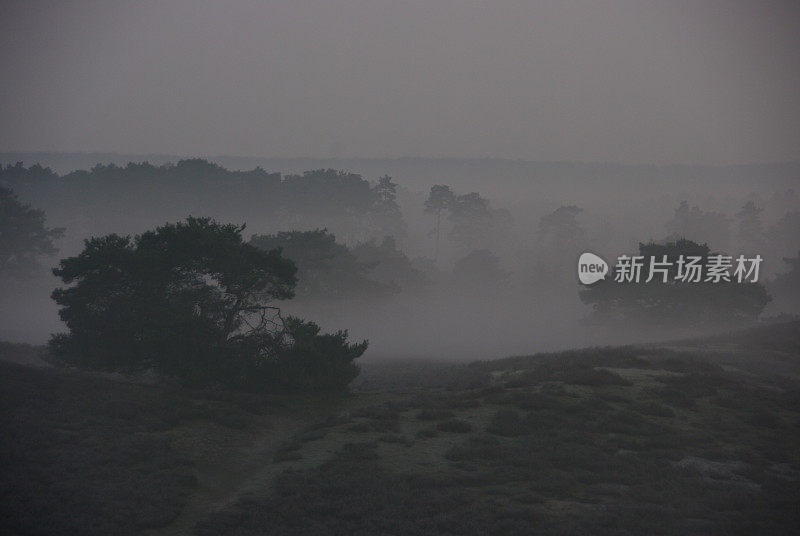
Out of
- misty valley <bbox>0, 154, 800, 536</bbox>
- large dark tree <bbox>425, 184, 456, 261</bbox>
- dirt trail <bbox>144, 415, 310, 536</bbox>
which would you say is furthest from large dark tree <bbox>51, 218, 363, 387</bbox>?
large dark tree <bbox>425, 184, 456, 261</bbox>

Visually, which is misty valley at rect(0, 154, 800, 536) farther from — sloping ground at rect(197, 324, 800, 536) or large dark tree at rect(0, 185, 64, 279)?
large dark tree at rect(0, 185, 64, 279)

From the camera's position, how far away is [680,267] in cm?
6519

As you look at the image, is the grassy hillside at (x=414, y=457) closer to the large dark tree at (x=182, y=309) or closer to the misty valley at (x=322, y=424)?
the misty valley at (x=322, y=424)

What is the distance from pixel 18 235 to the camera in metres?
77.2

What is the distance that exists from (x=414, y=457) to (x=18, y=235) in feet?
255

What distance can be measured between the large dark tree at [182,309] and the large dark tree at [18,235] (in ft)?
177

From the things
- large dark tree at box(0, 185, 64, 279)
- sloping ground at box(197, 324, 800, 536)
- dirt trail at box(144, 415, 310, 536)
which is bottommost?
dirt trail at box(144, 415, 310, 536)

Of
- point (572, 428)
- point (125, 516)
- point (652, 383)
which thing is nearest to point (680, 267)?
point (652, 383)

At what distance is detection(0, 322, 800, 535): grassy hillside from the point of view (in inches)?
503

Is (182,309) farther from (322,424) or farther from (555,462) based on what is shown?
(555,462)

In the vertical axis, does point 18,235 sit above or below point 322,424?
above

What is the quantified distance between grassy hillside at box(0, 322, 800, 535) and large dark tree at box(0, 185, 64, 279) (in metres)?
61.1

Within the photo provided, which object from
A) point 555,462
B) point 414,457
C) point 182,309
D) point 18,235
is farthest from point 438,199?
point 555,462

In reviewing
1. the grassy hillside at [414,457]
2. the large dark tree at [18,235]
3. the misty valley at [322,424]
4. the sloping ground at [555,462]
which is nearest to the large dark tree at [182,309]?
the misty valley at [322,424]
